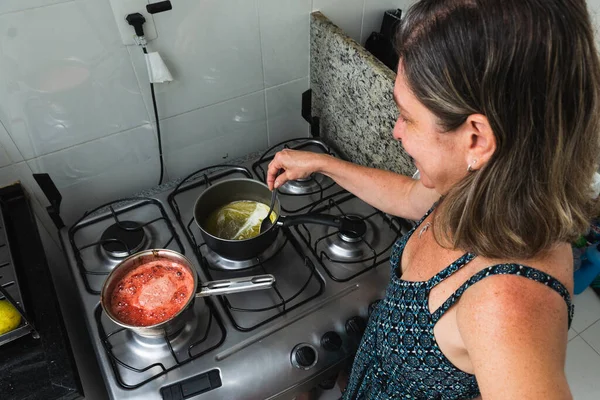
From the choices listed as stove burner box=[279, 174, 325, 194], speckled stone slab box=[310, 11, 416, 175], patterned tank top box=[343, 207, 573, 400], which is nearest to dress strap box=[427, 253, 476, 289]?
patterned tank top box=[343, 207, 573, 400]

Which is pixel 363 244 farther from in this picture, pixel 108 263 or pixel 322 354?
pixel 108 263

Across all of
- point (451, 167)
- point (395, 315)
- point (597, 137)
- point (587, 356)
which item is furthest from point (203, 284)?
point (587, 356)

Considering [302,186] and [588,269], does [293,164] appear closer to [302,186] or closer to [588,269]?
[302,186]

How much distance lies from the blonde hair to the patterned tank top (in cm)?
7

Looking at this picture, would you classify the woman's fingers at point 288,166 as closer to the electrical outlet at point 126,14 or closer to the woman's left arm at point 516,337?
the electrical outlet at point 126,14

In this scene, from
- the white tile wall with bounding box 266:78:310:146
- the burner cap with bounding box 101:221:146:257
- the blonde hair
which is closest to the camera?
the blonde hair

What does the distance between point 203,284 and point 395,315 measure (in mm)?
372

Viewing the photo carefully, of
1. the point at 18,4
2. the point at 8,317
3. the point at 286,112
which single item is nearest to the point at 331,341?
the point at 8,317

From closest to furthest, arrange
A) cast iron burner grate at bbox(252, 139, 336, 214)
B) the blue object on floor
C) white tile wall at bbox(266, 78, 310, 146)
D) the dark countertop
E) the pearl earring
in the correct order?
1. the pearl earring
2. the dark countertop
3. cast iron burner grate at bbox(252, 139, 336, 214)
4. white tile wall at bbox(266, 78, 310, 146)
5. the blue object on floor

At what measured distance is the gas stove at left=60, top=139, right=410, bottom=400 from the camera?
Result: 2.66ft

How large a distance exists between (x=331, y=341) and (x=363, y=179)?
1.22ft

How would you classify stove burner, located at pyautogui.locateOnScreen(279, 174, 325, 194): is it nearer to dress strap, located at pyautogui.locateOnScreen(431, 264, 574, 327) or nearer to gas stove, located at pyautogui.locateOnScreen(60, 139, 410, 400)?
gas stove, located at pyautogui.locateOnScreen(60, 139, 410, 400)

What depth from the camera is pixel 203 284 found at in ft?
2.67

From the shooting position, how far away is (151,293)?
83 centimetres
